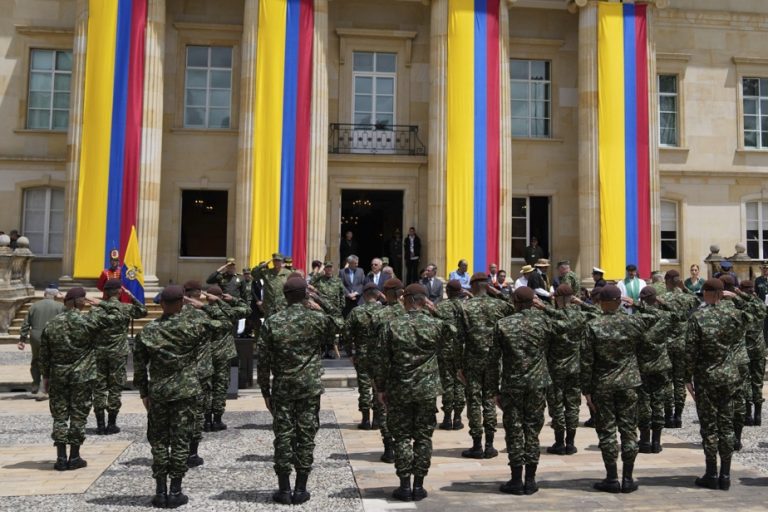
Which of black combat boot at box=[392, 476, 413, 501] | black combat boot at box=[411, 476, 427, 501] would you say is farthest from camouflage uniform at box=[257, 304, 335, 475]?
black combat boot at box=[411, 476, 427, 501]

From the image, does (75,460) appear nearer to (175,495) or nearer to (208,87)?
(175,495)

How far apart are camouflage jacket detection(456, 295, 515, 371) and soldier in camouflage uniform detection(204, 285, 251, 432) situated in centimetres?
279

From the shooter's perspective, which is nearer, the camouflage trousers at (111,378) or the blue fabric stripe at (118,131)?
the camouflage trousers at (111,378)

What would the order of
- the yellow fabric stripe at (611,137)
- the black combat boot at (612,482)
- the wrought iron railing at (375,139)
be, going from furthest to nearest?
the wrought iron railing at (375,139) → the yellow fabric stripe at (611,137) → the black combat boot at (612,482)

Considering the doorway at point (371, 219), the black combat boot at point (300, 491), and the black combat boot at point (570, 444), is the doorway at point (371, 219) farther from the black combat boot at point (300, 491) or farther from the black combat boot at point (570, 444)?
the black combat boot at point (300, 491)

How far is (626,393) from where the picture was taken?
6.39 meters

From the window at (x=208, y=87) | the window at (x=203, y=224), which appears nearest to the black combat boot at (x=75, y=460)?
the window at (x=203, y=224)

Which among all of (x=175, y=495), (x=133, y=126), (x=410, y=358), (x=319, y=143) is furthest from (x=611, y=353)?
(x=133, y=126)

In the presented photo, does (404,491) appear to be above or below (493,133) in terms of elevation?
below

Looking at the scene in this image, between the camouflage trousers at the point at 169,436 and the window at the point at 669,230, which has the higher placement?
the window at the point at 669,230

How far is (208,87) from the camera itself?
66.6 ft

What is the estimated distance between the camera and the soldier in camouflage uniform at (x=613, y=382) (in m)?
6.36

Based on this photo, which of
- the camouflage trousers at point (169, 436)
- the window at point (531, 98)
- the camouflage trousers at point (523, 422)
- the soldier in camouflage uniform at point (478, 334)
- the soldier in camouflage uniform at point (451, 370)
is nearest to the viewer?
the camouflage trousers at point (169, 436)

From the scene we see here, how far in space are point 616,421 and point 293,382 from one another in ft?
10.4
